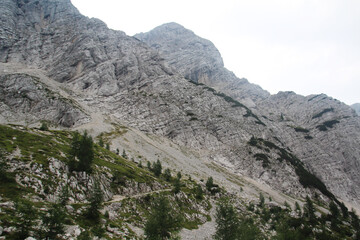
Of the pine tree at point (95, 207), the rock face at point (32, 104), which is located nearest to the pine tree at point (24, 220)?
the pine tree at point (95, 207)

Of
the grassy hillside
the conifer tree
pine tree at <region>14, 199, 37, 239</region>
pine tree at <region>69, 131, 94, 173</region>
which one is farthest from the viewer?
pine tree at <region>69, 131, 94, 173</region>

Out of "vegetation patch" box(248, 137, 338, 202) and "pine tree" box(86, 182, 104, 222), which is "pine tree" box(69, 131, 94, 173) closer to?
"pine tree" box(86, 182, 104, 222)

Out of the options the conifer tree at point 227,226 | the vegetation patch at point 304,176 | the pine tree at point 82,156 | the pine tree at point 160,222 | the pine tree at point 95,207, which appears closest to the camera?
Answer: the pine tree at point 95,207

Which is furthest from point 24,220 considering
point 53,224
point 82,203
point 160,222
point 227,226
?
point 227,226

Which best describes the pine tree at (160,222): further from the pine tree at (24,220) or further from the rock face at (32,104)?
the rock face at (32,104)

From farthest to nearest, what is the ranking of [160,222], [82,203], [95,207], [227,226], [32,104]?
[32,104], [227,226], [82,203], [160,222], [95,207]

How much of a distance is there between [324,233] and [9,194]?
3155 inches

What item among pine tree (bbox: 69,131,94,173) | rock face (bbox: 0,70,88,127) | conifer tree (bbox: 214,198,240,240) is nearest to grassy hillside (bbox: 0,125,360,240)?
conifer tree (bbox: 214,198,240,240)

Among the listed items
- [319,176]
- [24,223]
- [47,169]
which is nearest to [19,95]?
[47,169]

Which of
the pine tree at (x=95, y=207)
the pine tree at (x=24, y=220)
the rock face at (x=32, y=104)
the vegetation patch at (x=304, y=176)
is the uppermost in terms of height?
the vegetation patch at (x=304, y=176)

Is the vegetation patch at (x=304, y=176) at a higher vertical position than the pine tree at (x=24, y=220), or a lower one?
higher

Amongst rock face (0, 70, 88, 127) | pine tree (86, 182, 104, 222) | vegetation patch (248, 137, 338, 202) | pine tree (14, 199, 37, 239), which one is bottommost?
rock face (0, 70, 88, 127)

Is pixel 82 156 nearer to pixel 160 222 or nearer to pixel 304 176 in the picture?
pixel 160 222

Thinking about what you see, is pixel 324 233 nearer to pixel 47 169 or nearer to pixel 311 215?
pixel 311 215
